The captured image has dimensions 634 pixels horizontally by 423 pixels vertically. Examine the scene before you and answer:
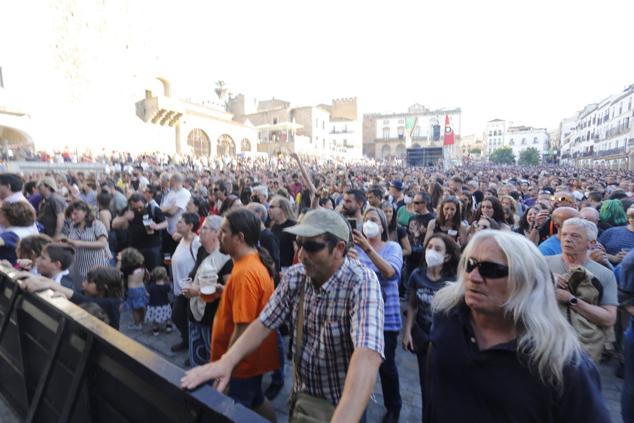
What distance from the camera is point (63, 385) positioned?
2.10 metres

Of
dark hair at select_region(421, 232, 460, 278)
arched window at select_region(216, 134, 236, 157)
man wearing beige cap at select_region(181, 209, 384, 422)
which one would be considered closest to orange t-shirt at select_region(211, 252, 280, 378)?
man wearing beige cap at select_region(181, 209, 384, 422)

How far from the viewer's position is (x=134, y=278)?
14.8 ft

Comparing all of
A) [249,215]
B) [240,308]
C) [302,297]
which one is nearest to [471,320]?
[302,297]

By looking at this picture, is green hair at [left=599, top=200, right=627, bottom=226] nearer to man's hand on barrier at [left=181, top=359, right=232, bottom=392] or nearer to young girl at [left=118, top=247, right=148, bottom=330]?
man's hand on barrier at [left=181, top=359, right=232, bottom=392]

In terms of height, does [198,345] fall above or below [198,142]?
below

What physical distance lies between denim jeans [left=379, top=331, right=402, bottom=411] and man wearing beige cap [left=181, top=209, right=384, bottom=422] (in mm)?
1080

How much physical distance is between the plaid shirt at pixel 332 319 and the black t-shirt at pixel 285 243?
2720 mm

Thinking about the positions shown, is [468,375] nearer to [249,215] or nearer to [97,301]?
[249,215]

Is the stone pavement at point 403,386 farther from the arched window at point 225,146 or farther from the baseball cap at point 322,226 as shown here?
the arched window at point 225,146

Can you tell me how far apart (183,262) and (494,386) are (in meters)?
3.38

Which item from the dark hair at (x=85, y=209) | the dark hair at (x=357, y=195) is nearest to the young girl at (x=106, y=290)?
the dark hair at (x=85, y=209)

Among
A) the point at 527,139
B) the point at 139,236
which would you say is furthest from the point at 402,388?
the point at 527,139

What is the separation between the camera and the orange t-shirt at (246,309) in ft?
7.25

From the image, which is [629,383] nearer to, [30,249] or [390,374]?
[390,374]
